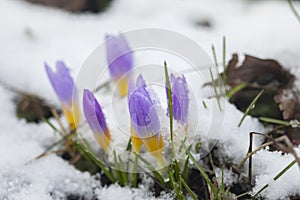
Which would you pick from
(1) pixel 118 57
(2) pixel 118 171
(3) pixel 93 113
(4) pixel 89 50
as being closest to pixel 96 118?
(3) pixel 93 113

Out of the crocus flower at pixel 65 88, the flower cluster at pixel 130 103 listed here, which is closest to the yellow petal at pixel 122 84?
the flower cluster at pixel 130 103

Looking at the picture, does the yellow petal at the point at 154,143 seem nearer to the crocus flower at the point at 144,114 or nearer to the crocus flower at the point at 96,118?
the crocus flower at the point at 144,114

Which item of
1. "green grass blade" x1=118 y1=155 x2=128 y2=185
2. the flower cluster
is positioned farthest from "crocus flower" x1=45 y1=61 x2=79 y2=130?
"green grass blade" x1=118 y1=155 x2=128 y2=185

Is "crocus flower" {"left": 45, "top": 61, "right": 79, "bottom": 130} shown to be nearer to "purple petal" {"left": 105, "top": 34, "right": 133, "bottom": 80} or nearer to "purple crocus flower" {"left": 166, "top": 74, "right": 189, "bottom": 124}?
"purple petal" {"left": 105, "top": 34, "right": 133, "bottom": 80}

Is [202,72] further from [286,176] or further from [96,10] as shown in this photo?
[96,10]

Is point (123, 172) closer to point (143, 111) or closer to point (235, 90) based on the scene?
point (143, 111)
